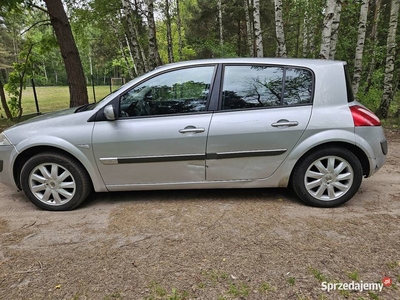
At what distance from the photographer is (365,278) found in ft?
6.24

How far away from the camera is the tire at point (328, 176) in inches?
114

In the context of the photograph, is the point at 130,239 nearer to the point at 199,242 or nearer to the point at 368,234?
the point at 199,242

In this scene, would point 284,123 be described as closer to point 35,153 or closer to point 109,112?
point 109,112

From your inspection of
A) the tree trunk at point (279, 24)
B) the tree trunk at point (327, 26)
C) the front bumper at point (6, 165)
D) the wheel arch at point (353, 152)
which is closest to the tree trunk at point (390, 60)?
the tree trunk at point (279, 24)

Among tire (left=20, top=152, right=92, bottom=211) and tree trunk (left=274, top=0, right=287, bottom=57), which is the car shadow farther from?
tree trunk (left=274, top=0, right=287, bottom=57)

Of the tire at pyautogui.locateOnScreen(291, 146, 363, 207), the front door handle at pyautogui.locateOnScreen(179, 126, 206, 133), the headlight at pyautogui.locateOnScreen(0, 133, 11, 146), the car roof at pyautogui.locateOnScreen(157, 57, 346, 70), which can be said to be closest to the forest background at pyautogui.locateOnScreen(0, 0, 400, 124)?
the car roof at pyautogui.locateOnScreen(157, 57, 346, 70)

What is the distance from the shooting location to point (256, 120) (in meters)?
2.85

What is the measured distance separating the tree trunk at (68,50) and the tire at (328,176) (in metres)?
5.77

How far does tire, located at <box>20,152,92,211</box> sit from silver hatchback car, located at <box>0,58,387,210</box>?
0.01 m

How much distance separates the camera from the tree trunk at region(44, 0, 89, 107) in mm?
6137

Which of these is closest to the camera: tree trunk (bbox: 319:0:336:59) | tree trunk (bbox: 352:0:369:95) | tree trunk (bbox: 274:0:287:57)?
tree trunk (bbox: 319:0:336:59)

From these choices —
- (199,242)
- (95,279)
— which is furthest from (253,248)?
(95,279)

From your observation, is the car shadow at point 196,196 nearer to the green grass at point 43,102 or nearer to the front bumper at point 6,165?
the front bumper at point 6,165

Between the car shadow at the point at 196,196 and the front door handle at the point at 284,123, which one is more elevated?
the front door handle at the point at 284,123
